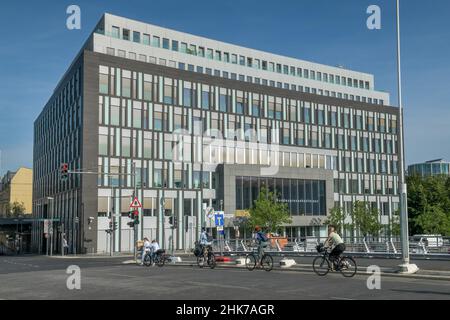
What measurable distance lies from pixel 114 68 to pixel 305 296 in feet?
181

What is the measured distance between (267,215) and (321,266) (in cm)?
4378

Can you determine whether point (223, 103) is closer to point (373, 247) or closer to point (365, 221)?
point (365, 221)

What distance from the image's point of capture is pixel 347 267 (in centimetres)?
1861

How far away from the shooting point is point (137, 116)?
6581 cm

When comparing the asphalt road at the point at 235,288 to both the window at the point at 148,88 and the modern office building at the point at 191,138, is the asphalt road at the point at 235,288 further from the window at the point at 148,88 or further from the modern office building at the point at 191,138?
the window at the point at 148,88

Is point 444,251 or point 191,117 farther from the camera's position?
point 191,117

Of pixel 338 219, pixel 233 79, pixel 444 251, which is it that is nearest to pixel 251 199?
pixel 338 219

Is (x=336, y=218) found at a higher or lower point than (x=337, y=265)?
higher

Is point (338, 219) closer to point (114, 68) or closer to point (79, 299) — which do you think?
point (114, 68)

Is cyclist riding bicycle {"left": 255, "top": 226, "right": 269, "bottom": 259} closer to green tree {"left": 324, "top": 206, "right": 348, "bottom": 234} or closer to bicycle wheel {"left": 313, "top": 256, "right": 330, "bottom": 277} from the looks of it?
bicycle wheel {"left": 313, "top": 256, "right": 330, "bottom": 277}

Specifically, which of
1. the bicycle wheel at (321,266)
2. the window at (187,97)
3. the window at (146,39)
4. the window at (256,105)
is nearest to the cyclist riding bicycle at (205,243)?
the bicycle wheel at (321,266)

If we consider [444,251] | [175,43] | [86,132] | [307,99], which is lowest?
[444,251]

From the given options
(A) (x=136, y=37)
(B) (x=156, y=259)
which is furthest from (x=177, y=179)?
(B) (x=156, y=259)

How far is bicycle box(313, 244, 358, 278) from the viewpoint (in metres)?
18.5
